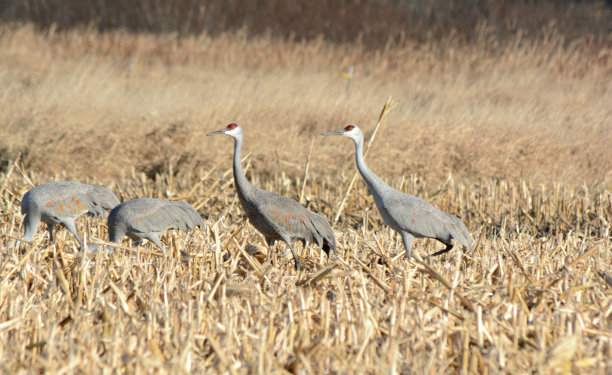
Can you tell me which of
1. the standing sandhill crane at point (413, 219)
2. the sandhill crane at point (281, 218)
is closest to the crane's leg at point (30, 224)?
the sandhill crane at point (281, 218)

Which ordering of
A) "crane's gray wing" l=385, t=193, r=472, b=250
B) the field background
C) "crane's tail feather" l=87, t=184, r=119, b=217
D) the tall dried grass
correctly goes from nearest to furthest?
the field background < "crane's gray wing" l=385, t=193, r=472, b=250 < "crane's tail feather" l=87, t=184, r=119, b=217 < the tall dried grass

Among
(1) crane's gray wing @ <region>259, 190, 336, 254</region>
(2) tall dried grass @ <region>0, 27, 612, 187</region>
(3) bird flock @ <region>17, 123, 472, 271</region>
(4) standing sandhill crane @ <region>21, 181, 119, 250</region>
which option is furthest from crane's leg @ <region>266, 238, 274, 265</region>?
(2) tall dried grass @ <region>0, 27, 612, 187</region>

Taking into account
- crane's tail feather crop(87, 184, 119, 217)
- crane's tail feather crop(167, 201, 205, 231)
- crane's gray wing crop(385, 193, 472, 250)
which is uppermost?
crane's gray wing crop(385, 193, 472, 250)

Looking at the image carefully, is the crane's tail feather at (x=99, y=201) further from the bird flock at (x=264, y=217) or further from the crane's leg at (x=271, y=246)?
the crane's leg at (x=271, y=246)

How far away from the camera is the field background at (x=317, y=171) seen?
291 cm

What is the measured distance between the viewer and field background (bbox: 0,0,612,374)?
2914 mm

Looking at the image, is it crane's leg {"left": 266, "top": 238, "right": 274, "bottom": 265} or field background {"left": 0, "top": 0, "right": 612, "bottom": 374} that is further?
crane's leg {"left": 266, "top": 238, "right": 274, "bottom": 265}

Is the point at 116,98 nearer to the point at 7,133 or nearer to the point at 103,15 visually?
the point at 7,133

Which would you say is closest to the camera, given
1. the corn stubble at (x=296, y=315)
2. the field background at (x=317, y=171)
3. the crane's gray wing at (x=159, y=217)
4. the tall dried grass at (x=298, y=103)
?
the corn stubble at (x=296, y=315)

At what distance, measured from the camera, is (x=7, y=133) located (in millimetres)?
9344

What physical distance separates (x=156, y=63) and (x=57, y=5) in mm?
5343

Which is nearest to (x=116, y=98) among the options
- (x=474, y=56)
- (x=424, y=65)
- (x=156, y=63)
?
(x=156, y=63)

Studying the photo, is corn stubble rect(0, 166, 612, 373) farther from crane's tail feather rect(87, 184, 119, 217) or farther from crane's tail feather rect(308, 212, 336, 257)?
crane's tail feather rect(87, 184, 119, 217)

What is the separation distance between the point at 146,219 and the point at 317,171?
379 centimetres
